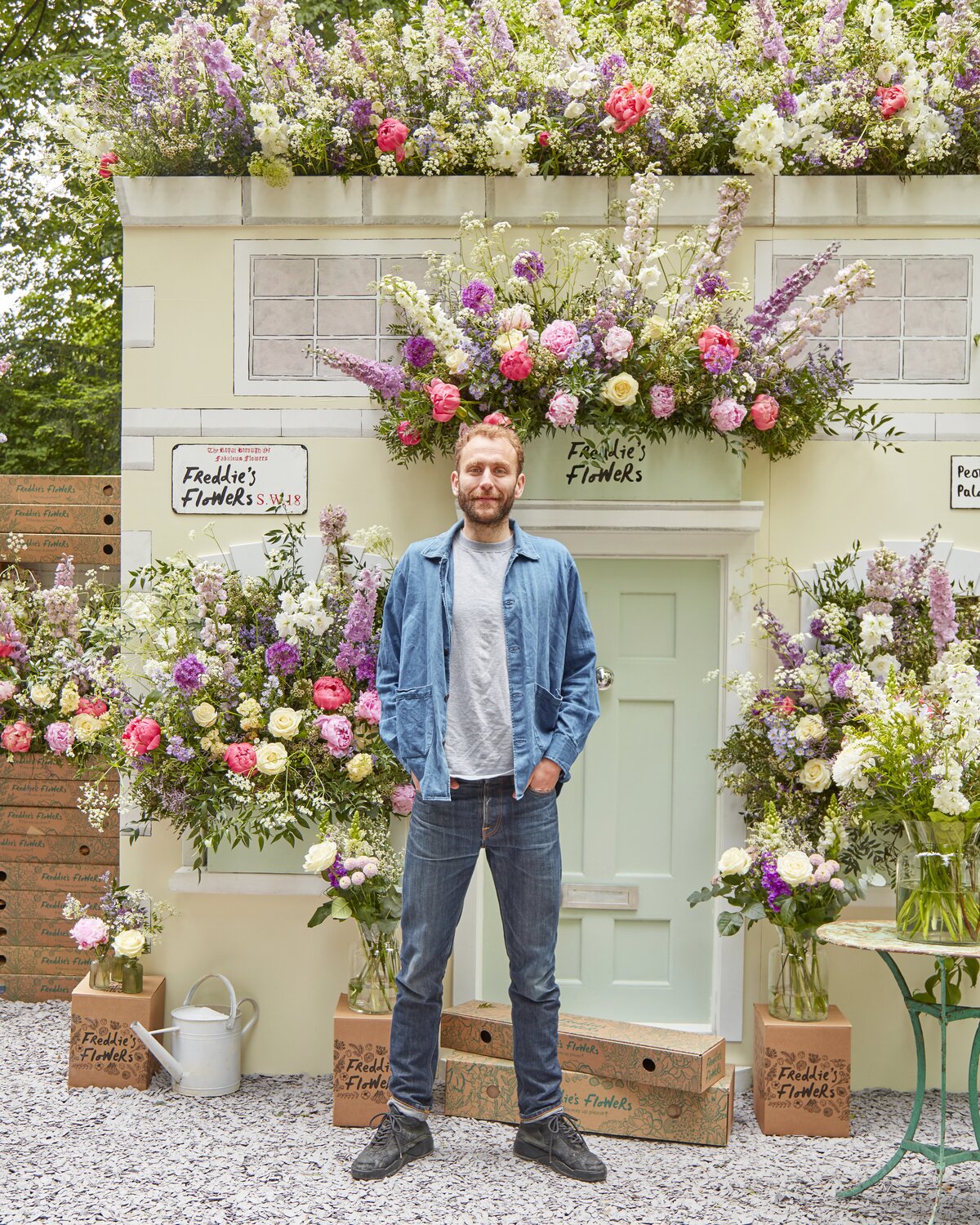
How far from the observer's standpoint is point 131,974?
13.6ft

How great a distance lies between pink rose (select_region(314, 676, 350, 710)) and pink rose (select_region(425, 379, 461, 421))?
0.97m

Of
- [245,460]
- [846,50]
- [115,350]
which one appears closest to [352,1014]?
[245,460]

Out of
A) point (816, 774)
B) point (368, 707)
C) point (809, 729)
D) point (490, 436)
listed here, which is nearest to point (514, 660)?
point (490, 436)

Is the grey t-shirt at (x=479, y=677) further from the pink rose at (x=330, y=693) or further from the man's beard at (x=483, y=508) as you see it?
the pink rose at (x=330, y=693)

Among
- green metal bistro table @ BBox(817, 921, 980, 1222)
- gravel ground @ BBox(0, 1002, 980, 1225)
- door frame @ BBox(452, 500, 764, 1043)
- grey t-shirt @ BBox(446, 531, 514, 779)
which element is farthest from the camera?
door frame @ BBox(452, 500, 764, 1043)

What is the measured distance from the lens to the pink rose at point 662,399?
395 cm

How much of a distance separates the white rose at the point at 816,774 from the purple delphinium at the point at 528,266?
1936mm

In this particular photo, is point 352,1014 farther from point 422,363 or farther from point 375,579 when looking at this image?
point 422,363

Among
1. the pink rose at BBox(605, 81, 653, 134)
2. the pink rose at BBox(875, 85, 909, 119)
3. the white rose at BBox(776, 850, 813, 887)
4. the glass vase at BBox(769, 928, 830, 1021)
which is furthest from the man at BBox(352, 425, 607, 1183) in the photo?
the pink rose at BBox(875, 85, 909, 119)

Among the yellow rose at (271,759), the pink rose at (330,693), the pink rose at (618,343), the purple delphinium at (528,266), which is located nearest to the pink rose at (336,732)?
the pink rose at (330,693)

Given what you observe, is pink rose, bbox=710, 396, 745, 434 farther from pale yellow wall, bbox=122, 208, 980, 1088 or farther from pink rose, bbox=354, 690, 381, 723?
pink rose, bbox=354, 690, 381, 723

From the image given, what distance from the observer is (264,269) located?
14.4 feet

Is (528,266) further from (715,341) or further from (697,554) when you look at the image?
(697,554)

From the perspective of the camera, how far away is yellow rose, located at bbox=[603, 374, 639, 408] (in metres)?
3.93
